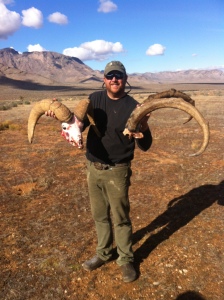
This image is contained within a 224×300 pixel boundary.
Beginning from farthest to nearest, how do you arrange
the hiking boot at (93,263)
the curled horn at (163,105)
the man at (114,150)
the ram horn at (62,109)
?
1. the hiking boot at (93,263)
2. the man at (114,150)
3. the ram horn at (62,109)
4. the curled horn at (163,105)

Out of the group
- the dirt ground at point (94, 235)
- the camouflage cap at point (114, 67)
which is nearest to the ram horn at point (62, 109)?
the camouflage cap at point (114, 67)

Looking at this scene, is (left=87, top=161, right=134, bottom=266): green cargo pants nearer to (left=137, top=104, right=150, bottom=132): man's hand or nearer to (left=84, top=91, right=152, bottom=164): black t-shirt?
(left=84, top=91, right=152, bottom=164): black t-shirt

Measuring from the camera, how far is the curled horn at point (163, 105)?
4008mm

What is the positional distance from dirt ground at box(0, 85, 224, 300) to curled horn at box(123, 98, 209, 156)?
2.17 m

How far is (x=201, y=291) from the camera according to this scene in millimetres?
4512

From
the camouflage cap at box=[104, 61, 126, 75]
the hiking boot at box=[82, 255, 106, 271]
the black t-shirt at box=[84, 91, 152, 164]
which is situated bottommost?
the hiking boot at box=[82, 255, 106, 271]

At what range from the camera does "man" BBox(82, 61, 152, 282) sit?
4371mm

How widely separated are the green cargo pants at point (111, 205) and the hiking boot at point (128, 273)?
76mm

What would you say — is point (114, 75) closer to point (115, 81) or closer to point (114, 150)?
point (115, 81)

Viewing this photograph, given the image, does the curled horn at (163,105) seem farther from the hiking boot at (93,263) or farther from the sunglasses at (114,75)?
the hiking boot at (93,263)

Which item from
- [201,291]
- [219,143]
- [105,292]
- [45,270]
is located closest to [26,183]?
[45,270]

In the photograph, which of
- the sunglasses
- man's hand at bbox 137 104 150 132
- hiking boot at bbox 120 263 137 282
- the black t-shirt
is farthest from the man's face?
hiking boot at bbox 120 263 137 282

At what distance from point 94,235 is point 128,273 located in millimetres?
1499

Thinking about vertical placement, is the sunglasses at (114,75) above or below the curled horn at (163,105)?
above
